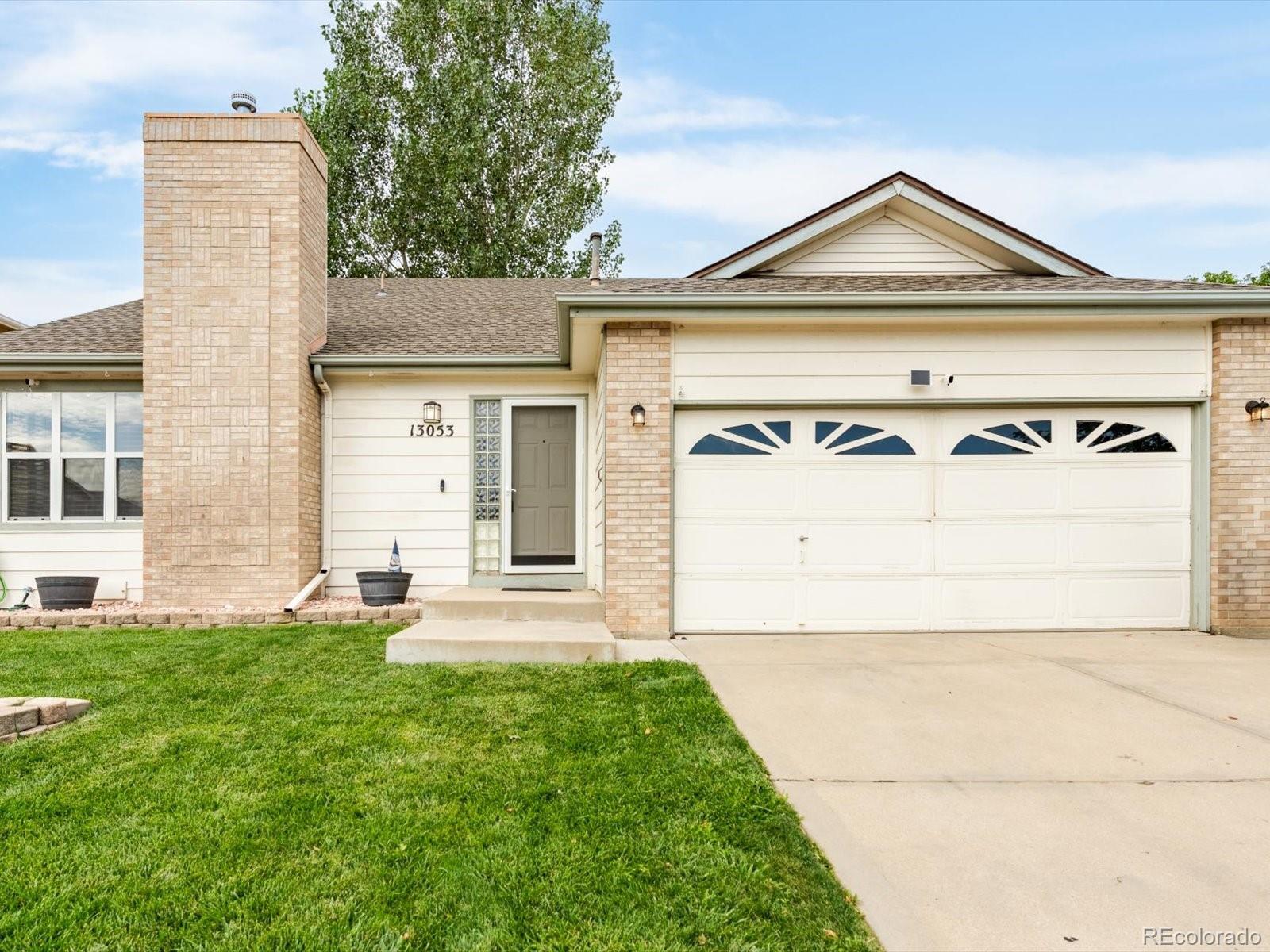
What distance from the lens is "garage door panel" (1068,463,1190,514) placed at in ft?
21.9

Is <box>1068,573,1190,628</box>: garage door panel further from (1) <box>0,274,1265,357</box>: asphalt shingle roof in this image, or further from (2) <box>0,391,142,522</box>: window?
(2) <box>0,391,142,522</box>: window

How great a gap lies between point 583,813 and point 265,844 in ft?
3.81

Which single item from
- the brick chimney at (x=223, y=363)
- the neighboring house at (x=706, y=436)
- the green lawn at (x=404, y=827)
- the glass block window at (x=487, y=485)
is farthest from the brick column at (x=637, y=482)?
the brick chimney at (x=223, y=363)

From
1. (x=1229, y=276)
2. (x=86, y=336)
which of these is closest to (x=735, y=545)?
(x=86, y=336)

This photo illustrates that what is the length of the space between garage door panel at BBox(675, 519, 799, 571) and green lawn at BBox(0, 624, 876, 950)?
211 centimetres

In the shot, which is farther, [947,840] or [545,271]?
[545,271]

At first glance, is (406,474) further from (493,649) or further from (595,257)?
(595,257)

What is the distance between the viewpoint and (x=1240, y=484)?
6484mm

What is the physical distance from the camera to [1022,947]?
1998 millimetres

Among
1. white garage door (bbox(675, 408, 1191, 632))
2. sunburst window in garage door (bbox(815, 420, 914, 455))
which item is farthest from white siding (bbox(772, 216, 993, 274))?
sunburst window in garage door (bbox(815, 420, 914, 455))

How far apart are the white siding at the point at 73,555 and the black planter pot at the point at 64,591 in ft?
1.48

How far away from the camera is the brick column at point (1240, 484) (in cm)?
645

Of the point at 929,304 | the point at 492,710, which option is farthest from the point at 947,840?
the point at 929,304

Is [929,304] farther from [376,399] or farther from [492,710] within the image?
[376,399]
